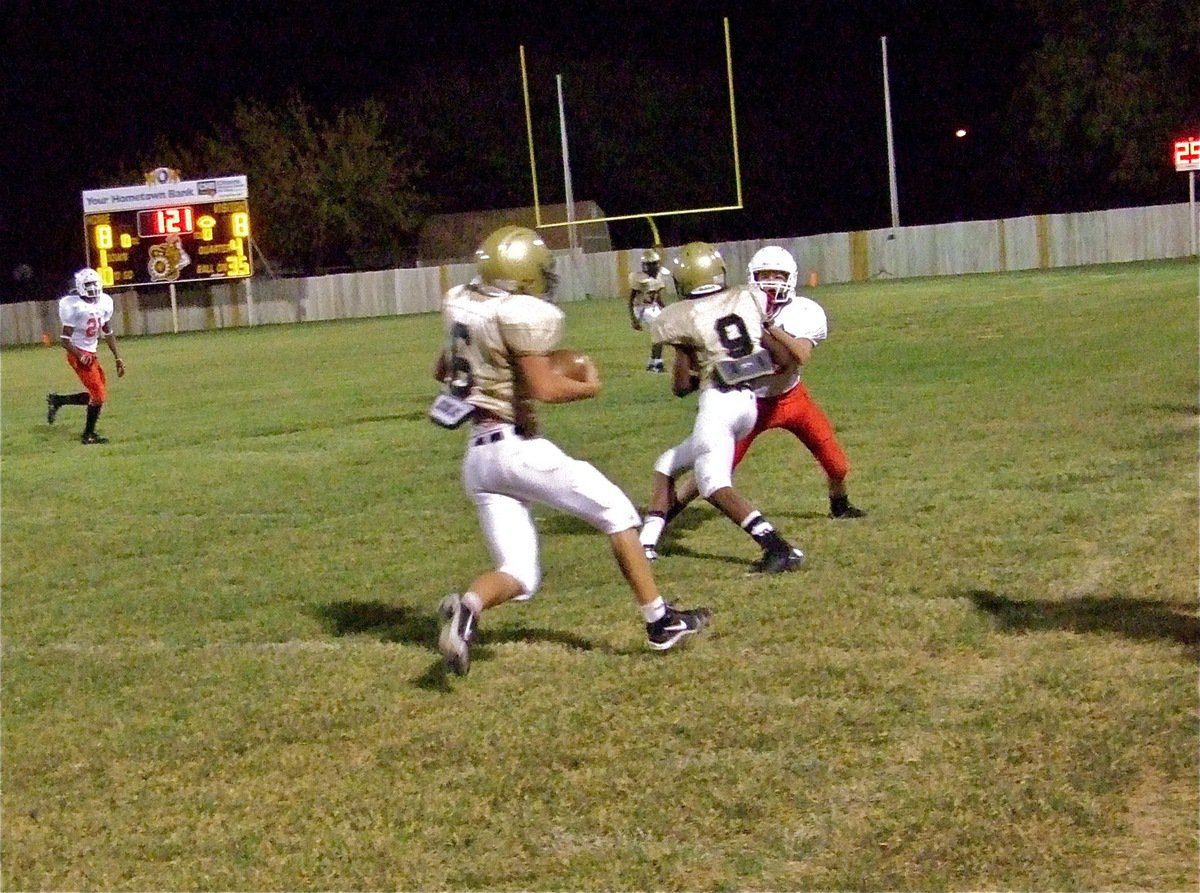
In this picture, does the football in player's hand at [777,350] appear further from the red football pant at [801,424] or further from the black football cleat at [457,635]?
the black football cleat at [457,635]

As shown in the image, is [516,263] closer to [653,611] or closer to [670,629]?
[653,611]

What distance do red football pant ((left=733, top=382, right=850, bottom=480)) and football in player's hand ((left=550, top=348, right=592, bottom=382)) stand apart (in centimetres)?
256

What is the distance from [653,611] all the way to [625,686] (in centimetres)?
46

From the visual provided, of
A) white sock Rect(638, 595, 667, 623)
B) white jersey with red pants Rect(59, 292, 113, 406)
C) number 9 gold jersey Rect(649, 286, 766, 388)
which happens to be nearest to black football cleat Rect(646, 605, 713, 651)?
white sock Rect(638, 595, 667, 623)

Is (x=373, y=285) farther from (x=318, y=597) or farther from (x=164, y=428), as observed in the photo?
(x=318, y=597)

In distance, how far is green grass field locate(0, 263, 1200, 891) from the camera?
4.59 meters

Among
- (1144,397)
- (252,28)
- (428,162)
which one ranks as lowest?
(1144,397)

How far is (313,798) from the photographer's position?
5.14 metres

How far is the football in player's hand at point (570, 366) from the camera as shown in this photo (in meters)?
6.13

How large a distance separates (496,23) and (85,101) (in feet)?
55.3

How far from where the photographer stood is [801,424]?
9.08 meters

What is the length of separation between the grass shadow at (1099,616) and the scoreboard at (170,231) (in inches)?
1289

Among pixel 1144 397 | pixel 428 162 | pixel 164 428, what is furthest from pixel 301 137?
pixel 1144 397

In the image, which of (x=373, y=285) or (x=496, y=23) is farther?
(x=496, y=23)
